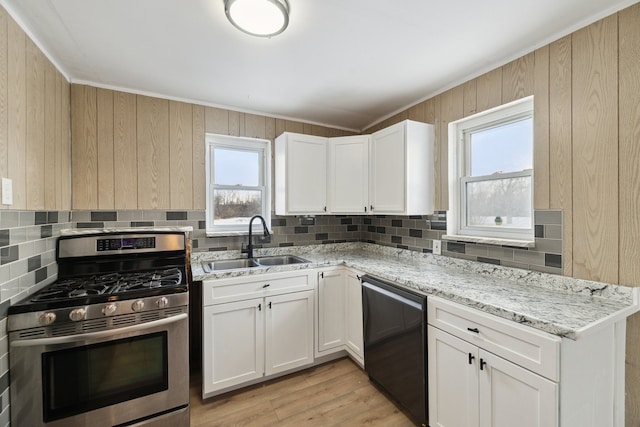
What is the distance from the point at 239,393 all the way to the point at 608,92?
2972 millimetres

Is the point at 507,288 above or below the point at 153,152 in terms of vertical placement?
below

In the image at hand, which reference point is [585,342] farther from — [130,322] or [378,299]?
[130,322]

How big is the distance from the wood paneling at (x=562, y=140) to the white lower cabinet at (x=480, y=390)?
2.46ft

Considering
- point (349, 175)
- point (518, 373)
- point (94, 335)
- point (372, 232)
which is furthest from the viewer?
point (372, 232)

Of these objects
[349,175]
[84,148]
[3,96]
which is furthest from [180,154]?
[349,175]

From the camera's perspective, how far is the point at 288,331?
88.4 inches

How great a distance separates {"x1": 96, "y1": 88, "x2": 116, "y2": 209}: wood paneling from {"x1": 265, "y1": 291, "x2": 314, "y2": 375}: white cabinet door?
153cm

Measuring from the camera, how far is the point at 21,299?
Answer: 1422mm

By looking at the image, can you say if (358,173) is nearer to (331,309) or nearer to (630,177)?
(331,309)

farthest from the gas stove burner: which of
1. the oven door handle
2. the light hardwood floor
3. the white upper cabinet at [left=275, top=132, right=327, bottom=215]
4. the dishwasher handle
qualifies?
the dishwasher handle

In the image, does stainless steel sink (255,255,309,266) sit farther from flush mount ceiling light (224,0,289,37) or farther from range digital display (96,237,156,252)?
flush mount ceiling light (224,0,289,37)

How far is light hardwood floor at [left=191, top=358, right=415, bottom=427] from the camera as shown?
5.88 feet

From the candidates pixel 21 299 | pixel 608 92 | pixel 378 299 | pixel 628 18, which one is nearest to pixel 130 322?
pixel 21 299

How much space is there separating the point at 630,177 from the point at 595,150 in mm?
204
